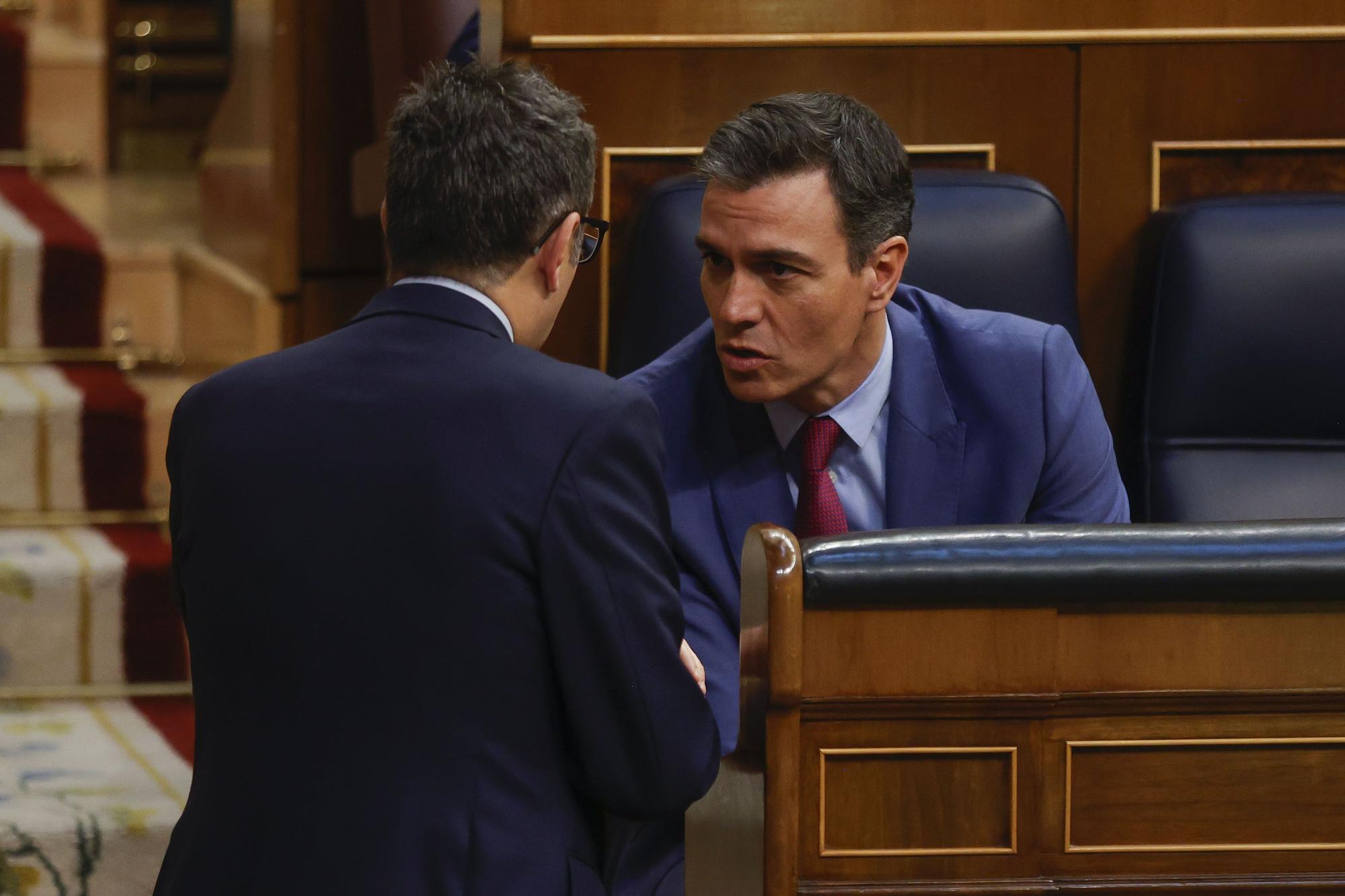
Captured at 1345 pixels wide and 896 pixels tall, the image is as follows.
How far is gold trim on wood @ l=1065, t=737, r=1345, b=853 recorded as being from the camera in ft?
3.18

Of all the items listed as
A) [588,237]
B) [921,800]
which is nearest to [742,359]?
[588,237]

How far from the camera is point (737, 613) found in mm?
1336

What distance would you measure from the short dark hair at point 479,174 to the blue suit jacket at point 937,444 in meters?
0.44

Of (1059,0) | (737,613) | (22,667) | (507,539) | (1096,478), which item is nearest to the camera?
(507,539)

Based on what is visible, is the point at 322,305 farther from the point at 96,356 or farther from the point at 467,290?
the point at 467,290

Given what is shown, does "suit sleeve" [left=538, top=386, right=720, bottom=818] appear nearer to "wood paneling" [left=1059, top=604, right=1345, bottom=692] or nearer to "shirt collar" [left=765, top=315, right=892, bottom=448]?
"wood paneling" [left=1059, top=604, right=1345, bottom=692]

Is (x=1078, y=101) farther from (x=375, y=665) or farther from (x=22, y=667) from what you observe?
(x=22, y=667)

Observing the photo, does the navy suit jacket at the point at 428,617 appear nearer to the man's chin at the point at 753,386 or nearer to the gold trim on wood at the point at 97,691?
the man's chin at the point at 753,386

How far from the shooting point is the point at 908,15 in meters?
1.85

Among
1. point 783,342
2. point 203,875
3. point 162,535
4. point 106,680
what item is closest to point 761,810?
point 203,875

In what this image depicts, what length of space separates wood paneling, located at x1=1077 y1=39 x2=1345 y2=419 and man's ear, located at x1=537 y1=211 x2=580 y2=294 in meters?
1.02

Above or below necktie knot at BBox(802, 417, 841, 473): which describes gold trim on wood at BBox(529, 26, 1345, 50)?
above

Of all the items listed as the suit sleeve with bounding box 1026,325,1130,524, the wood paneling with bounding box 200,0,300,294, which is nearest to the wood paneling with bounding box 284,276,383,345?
the wood paneling with bounding box 200,0,300,294

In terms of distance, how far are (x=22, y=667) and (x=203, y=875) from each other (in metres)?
1.27
